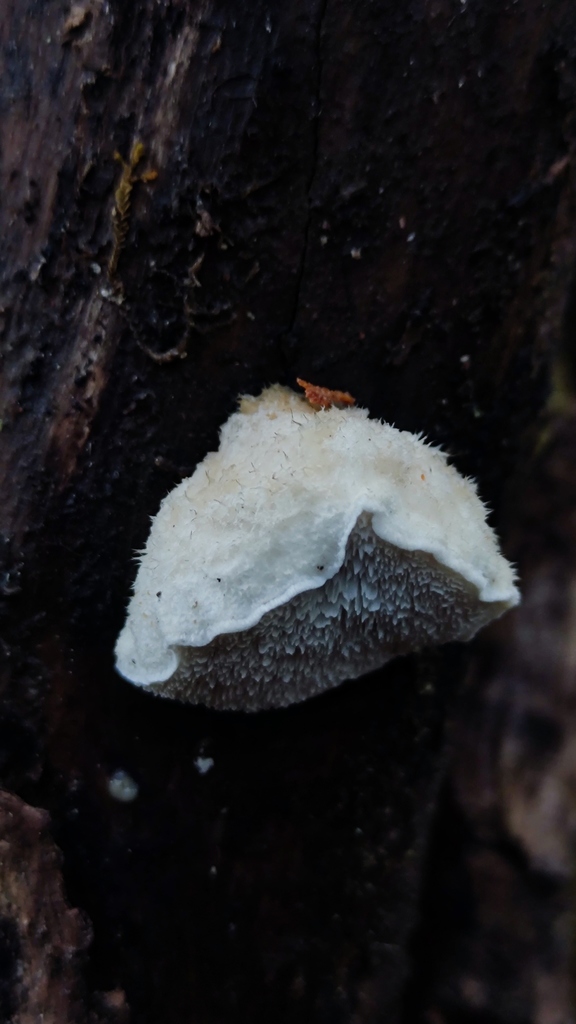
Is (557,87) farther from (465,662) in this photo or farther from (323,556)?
(465,662)

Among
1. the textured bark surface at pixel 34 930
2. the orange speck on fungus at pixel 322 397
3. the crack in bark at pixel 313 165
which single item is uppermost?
the crack in bark at pixel 313 165

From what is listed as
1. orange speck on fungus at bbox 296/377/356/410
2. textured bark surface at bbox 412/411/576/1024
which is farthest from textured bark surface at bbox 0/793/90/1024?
textured bark surface at bbox 412/411/576/1024

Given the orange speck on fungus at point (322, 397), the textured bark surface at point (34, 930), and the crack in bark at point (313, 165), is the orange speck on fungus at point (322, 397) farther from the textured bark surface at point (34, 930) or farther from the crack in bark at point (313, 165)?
the textured bark surface at point (34, 930)

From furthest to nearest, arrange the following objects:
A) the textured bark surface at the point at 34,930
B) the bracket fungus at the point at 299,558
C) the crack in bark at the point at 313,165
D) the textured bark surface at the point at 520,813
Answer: the textured bark surface at the point at 520,813 < the textured bark surface at the point at 34,930 < the crack in bark at the point at 313,165 < the bracket fungus at the point at 299,558

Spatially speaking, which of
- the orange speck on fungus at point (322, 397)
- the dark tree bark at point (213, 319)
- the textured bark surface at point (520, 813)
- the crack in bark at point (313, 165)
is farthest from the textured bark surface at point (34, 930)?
the textured bark surface at point (520, 813)

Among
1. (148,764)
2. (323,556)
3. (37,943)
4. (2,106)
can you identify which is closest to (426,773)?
(148,764)
